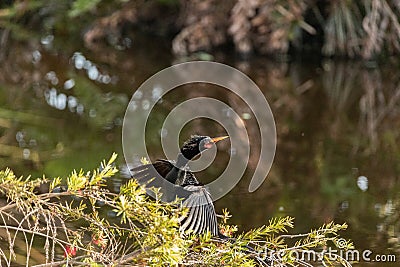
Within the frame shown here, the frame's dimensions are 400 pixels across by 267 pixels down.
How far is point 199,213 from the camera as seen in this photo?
2230 millimetres

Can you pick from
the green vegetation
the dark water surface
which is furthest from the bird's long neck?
the green vegetation

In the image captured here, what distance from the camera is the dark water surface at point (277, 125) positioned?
3.93 meters

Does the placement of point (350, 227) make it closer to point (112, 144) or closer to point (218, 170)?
point (218, 170)

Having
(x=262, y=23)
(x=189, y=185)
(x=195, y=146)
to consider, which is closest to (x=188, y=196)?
(x=189, y=185)

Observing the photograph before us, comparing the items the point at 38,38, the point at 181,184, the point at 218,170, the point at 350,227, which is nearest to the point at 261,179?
the point at 218,170

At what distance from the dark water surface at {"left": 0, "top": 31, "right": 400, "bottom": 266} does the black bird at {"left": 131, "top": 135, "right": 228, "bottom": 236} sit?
1.14m

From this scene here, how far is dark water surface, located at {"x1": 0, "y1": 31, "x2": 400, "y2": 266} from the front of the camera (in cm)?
393

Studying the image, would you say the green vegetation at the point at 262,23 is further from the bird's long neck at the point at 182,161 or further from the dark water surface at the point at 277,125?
the bird's long neck at the point at 182,161

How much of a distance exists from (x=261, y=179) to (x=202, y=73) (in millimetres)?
3107

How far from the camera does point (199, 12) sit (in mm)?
8492

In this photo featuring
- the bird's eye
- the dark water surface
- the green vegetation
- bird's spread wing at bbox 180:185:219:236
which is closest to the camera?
bird's spread wing at bbox 180:185:219:236

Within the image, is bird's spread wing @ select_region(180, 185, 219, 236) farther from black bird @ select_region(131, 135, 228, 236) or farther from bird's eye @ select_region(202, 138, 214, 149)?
bird's eye @ select_region(202, 138, 214, 149)

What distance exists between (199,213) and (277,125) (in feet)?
11.4

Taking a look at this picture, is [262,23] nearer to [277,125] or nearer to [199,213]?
[277,125]
